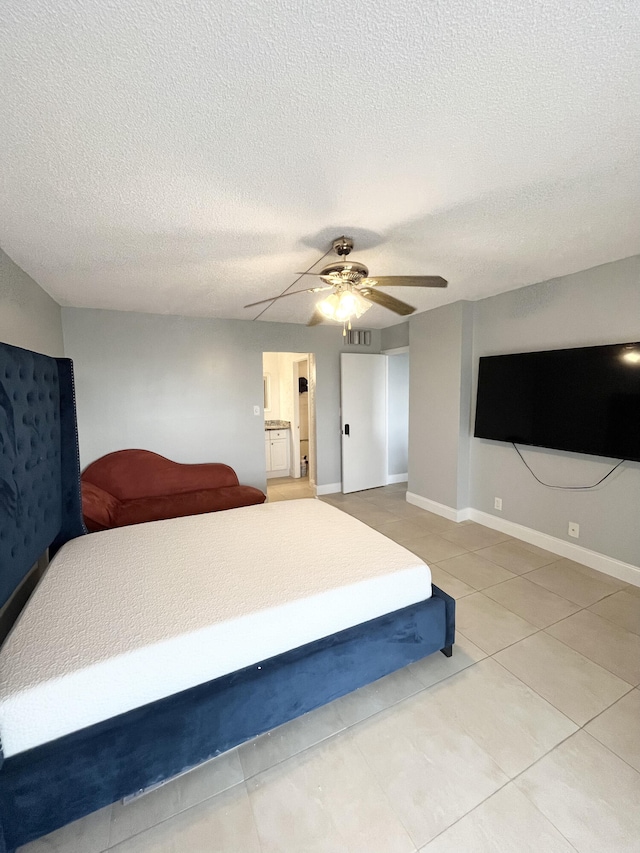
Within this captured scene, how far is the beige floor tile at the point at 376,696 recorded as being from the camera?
5.45ft

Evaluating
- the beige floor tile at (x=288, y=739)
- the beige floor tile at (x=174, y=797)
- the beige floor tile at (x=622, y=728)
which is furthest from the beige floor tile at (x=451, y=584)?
the beige floor tile at (x=174, y=797)

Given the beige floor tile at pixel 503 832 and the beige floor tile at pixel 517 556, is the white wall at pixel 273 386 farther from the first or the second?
the beige floor tile at pixel 503 832

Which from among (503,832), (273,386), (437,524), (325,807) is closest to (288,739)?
(325,807)

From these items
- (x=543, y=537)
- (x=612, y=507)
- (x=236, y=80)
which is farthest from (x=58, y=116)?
(x=543, y=537)

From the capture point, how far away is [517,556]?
10.2 feet

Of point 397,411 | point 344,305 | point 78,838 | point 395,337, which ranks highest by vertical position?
point 395,337

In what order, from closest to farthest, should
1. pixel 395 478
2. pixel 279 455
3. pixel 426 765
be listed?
1. pixel 426 765
2. pixel 395 478
3. pixel 279 455

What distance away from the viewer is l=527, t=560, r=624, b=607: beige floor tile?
2.52 metres

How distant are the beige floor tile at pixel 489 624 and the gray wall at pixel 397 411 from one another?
3.04 meters

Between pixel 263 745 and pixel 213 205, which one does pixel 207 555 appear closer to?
pixel 263 745

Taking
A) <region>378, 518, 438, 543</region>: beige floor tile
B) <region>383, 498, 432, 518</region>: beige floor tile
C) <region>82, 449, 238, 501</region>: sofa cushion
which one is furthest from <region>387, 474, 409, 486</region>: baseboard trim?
<region>82, 449, 238, 501</region>: sofa cushion

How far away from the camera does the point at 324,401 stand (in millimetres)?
4973

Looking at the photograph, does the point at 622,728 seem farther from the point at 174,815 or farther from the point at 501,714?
the point at 174,815

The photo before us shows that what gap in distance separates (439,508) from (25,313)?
428cm
